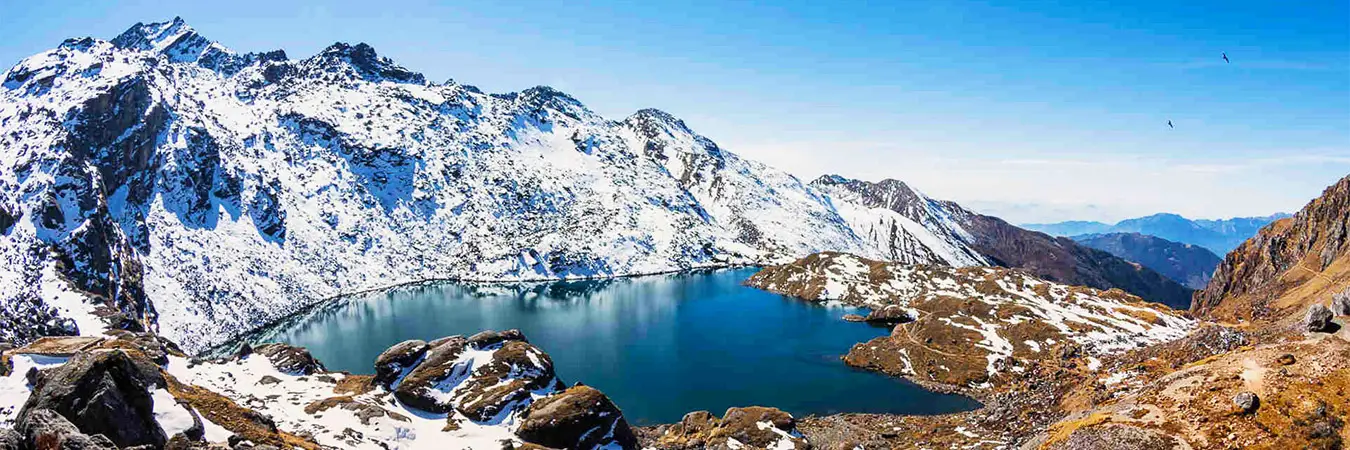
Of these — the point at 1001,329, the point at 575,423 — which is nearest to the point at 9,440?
the point at 575,423

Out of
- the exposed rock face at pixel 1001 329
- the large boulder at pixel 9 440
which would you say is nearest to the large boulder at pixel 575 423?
the large boulder at pixel 9 440

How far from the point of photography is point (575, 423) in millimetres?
54281

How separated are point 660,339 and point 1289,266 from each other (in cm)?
12613

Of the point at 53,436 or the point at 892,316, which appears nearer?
the point at 53,436

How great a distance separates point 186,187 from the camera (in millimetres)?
165375

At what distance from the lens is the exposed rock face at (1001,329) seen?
97.0 meters

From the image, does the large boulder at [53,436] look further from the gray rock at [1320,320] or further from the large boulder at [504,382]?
the gray rock at [1320,320]

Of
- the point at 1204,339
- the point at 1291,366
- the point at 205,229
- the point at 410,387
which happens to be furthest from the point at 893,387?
the point at 205,229

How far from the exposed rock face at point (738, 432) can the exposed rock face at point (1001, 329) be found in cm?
4197

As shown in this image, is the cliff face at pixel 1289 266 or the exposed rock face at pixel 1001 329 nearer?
the cliff face at pixel 1289 266

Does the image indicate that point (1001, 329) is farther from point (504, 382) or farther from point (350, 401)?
point (350, 401)

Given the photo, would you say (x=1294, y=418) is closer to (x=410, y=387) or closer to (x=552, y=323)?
(x=410, y=387)

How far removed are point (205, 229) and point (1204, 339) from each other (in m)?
217

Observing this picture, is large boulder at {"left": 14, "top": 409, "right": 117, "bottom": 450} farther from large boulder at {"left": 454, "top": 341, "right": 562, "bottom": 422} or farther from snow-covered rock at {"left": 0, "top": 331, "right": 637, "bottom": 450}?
large boulder at {"left": 454, "top": 341, "right": 562, "bottom": 422}
